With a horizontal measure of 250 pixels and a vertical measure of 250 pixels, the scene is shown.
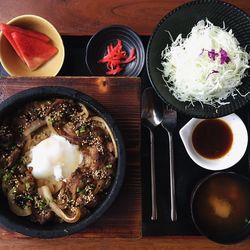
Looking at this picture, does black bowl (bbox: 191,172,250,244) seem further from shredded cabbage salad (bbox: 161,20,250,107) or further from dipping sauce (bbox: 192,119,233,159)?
shredded cabbage salad (bbox: 161,20,250,107)

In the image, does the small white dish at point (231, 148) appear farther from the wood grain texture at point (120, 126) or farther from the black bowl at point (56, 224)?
the black bowl at point (56, 224)

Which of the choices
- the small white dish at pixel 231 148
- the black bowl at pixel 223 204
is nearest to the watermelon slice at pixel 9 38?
the small white dish at pixel 231 148

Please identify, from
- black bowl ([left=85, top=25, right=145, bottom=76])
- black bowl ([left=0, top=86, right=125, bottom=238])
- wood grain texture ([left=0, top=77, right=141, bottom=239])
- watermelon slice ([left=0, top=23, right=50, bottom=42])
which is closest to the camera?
black bowl ([left=0, top=86, right=125, bottom=238])

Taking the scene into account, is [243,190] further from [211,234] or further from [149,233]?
[149,233]

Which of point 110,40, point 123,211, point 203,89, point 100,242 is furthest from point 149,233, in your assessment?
point 110,40

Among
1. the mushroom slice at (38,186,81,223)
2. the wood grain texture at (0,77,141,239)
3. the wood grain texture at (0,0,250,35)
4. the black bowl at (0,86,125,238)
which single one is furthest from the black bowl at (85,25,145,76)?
the mushroom slice at (38,186,81,223)
